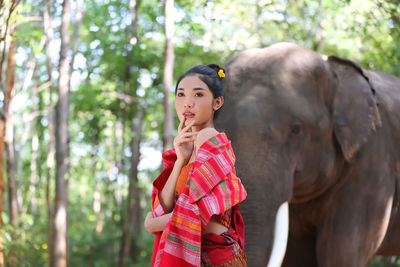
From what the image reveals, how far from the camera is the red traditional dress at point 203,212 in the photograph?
1.80m

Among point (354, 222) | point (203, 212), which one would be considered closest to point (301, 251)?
point (354, 222)

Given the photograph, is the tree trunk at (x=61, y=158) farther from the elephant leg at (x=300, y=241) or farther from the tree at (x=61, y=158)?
the elephant leg at (x=300, y=241)

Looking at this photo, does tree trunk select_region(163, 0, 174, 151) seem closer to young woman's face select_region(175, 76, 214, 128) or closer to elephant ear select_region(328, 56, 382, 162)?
elephant ear select_region(328, 56, 382, 162)

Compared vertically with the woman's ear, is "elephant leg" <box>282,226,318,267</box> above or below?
below

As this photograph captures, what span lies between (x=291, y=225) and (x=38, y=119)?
11.3 meters

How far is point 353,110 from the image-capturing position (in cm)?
421

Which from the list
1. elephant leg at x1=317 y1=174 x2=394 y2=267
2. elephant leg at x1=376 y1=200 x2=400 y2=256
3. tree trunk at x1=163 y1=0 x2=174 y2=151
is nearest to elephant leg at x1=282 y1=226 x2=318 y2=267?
elephant leg at x1=317 y1=174 x2=394 y2=267

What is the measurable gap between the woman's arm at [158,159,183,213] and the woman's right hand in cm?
5

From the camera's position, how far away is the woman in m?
1.81

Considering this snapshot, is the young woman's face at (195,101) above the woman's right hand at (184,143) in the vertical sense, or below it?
above

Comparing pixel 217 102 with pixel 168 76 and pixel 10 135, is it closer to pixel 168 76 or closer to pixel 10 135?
pixel 168 76

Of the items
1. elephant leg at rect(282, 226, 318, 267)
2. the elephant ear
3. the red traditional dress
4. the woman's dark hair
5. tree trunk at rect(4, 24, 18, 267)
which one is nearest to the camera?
the red traditional dress

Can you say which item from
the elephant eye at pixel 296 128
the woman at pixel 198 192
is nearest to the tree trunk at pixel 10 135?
the elephant eye at pixel 296 128

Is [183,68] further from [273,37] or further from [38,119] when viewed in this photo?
[38,119]
